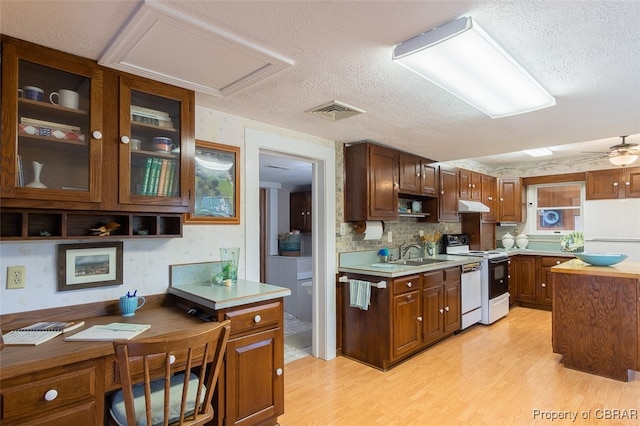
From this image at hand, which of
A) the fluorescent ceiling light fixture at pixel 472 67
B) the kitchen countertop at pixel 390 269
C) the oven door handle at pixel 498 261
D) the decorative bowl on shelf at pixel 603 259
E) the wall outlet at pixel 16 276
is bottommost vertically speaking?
the oven door handle at pixel 498 261

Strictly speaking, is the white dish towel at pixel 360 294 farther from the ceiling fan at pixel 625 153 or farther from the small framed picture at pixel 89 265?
the ceiling fan at pixel 625 153

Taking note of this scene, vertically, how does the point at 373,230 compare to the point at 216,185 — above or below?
below

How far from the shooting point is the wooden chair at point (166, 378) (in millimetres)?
1297

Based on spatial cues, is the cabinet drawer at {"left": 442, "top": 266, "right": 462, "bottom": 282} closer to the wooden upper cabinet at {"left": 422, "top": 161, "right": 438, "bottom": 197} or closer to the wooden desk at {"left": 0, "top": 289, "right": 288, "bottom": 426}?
the wooden upper cabinet at {"left": 422, "top": 161, "right": 438, "bottom": 197}

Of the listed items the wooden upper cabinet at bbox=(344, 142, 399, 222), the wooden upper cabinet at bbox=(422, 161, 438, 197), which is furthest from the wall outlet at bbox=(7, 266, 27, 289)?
the wooden upper cabinet at bbox=(422, 161, 438, 197)

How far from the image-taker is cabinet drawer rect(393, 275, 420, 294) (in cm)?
316

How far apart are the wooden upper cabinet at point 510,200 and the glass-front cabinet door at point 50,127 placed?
5.77 m

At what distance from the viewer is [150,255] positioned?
223 centimetres

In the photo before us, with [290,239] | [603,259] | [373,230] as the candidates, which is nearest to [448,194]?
[373,230]

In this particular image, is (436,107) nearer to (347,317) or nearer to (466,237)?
(347,317)

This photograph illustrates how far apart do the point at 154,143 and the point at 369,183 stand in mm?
2031

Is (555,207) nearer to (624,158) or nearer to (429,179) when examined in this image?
(624,158)

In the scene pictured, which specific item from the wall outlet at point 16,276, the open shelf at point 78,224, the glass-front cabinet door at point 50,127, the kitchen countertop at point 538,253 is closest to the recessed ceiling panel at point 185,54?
the glass-front cabinet door at point 50,127

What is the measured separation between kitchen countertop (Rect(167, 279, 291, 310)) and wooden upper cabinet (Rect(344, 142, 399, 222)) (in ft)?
4.86
